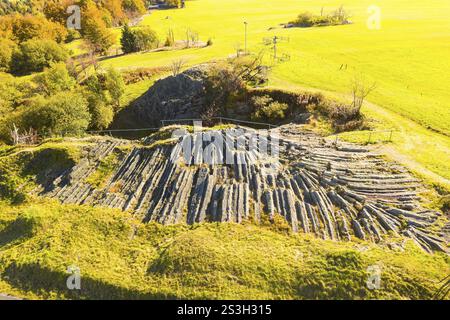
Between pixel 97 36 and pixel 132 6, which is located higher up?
pixel 132 6

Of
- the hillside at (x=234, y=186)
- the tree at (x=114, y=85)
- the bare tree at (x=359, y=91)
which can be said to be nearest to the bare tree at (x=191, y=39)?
the hillside at (x=234, y=186)

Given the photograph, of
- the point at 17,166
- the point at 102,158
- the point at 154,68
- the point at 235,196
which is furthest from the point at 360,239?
the point at 154,68

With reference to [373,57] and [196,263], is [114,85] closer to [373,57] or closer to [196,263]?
[196,263]

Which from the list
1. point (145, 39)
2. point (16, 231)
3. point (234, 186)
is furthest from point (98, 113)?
point (145, 39)

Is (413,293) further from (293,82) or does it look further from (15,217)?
(293,82)

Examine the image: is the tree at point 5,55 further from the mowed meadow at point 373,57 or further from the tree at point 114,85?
the tree at point 114,85

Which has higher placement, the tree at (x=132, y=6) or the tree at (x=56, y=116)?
the tree at (x=132, y=6)
